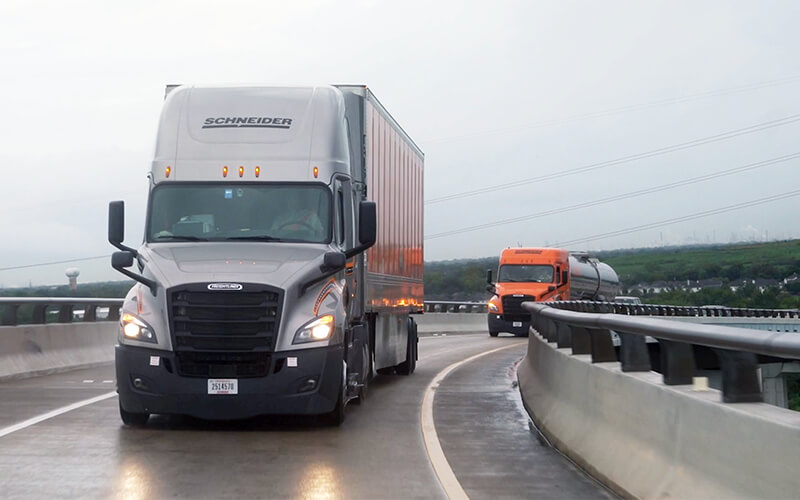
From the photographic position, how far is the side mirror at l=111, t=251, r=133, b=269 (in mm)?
12703

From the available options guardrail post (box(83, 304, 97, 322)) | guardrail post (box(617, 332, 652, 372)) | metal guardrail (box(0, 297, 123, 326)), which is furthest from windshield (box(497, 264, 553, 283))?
guardrail post (box(617, 332, 652, 372))

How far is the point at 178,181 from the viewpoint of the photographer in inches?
526

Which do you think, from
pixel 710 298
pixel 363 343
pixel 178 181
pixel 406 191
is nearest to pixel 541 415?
pixel 363 343

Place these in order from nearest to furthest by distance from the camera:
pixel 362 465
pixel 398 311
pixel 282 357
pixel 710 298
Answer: pixel 362 465 < pixel 282 357 < pixel 398 311 < pixel 710 298

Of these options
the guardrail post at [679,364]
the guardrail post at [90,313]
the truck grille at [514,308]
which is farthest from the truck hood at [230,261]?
the truck grille at [514,308]

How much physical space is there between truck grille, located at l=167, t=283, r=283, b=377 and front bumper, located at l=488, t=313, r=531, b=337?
112ft

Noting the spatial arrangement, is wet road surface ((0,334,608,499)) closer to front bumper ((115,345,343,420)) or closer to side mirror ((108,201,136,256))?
front bumper ((115,345,343,420))

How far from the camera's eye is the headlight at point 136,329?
469 inches

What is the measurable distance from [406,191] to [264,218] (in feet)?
24.6

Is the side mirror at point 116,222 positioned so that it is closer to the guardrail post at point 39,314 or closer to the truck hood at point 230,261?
the truck hood at point 230,261

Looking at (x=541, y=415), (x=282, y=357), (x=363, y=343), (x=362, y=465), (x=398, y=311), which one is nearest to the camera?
(x=362, y=465)

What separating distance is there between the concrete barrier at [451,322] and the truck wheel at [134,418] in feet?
113

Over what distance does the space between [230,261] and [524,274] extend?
3480 cm

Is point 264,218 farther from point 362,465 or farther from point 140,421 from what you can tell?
point 362,465
